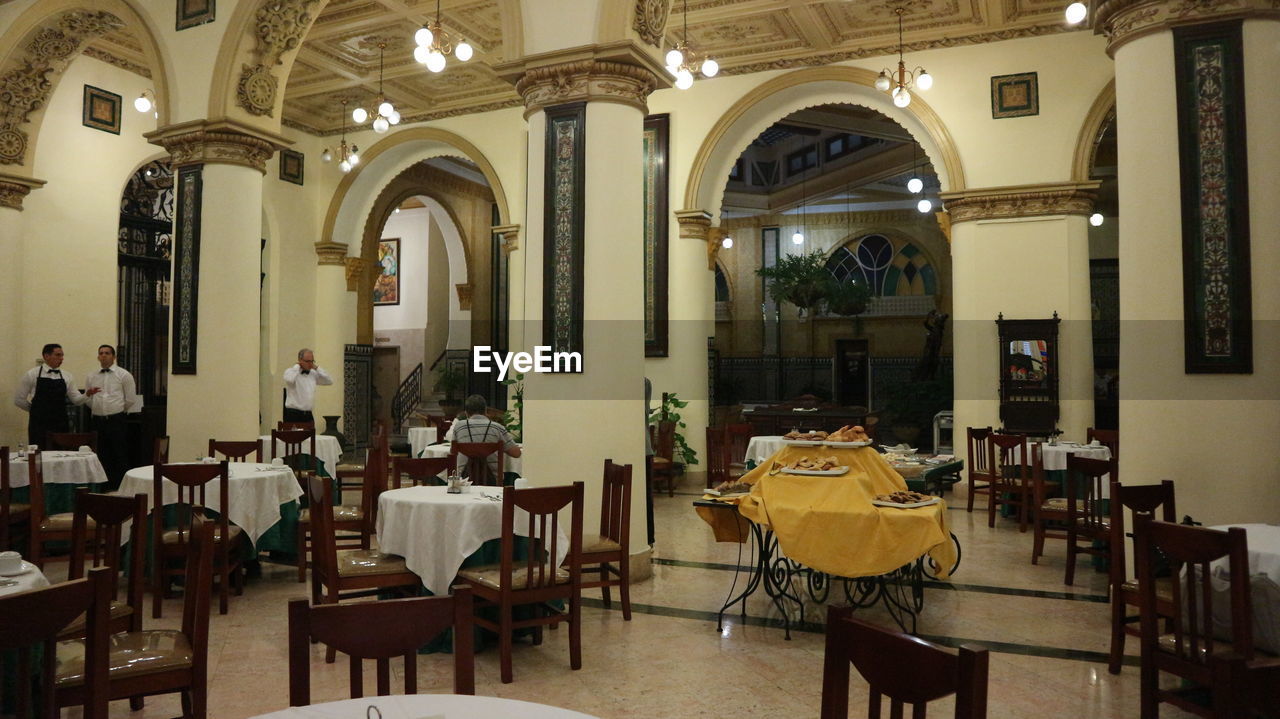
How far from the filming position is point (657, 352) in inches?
430

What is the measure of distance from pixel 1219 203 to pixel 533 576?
4.30 m

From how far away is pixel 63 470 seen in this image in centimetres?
654

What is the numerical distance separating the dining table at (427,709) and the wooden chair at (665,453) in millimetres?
8249

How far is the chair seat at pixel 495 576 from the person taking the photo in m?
4.19

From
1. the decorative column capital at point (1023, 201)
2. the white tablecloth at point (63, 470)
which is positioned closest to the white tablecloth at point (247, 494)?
the white tablecloth at point (63, 470)

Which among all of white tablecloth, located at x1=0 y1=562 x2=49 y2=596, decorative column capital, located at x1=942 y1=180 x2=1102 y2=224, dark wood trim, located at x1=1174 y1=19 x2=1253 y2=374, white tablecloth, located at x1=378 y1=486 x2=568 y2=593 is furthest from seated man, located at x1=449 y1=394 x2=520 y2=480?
decorative column capital, located at x1=942 y1=180 x2=1102 y2=224

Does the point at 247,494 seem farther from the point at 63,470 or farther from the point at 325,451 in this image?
the point at 325,451

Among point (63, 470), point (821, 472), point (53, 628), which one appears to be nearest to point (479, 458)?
point (821, 472)

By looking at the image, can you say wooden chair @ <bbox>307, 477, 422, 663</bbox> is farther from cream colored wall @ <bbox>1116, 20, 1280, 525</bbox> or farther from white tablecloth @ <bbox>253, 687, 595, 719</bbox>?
cream colored wall @ <bbox>1116, 20, 1280, 525</bbox>

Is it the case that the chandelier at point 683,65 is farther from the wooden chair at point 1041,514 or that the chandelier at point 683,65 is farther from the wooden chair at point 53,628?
the wooden chair at point 53,628

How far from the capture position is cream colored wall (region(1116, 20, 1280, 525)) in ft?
15.4

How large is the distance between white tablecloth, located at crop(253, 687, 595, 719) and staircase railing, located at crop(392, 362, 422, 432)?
54.5 ft

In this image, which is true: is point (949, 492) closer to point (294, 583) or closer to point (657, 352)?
point (657, 352)

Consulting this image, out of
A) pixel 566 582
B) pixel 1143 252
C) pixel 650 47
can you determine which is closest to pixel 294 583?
pixel 566 582
